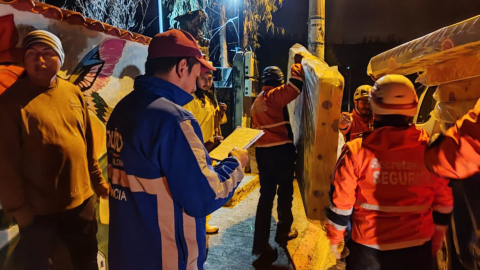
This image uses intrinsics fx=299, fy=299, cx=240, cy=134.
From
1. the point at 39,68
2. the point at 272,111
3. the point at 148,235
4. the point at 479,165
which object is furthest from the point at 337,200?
the point at 39,68

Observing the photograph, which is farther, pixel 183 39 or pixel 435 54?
pixel 435 54

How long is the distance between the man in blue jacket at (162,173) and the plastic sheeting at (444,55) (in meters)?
1.63

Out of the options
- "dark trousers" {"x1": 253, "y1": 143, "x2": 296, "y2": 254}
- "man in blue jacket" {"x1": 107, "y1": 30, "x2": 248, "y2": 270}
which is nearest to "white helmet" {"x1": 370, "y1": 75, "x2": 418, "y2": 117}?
"man in blue jacket" {"x1": 107, "y1": 30, "x2": 248, "y2": 270}

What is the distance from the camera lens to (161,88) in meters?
1.56

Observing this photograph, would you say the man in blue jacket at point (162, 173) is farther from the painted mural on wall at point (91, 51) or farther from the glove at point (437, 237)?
the glove at point (437, 237)

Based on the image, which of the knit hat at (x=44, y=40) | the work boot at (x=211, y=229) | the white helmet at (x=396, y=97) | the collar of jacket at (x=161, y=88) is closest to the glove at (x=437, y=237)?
the white helmet at (x=396, y=97)

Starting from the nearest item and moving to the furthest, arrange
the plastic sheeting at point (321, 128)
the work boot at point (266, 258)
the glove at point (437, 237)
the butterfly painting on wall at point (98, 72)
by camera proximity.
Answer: the glove at point (437, 237), the butterfly painting on wall at point (98, 72), the plastic sheeting at point (321, 128), the work boot at point (266, 258)

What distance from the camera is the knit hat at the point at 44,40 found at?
185cm

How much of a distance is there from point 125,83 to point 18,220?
1.43 meters

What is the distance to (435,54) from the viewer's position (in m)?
2.10

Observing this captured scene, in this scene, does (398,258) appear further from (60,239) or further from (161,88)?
(60,239)

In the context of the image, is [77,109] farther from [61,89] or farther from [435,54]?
[435,54]

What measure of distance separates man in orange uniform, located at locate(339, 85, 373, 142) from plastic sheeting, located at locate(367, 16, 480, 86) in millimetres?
1012

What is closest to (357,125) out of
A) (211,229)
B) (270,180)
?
(270,180)
